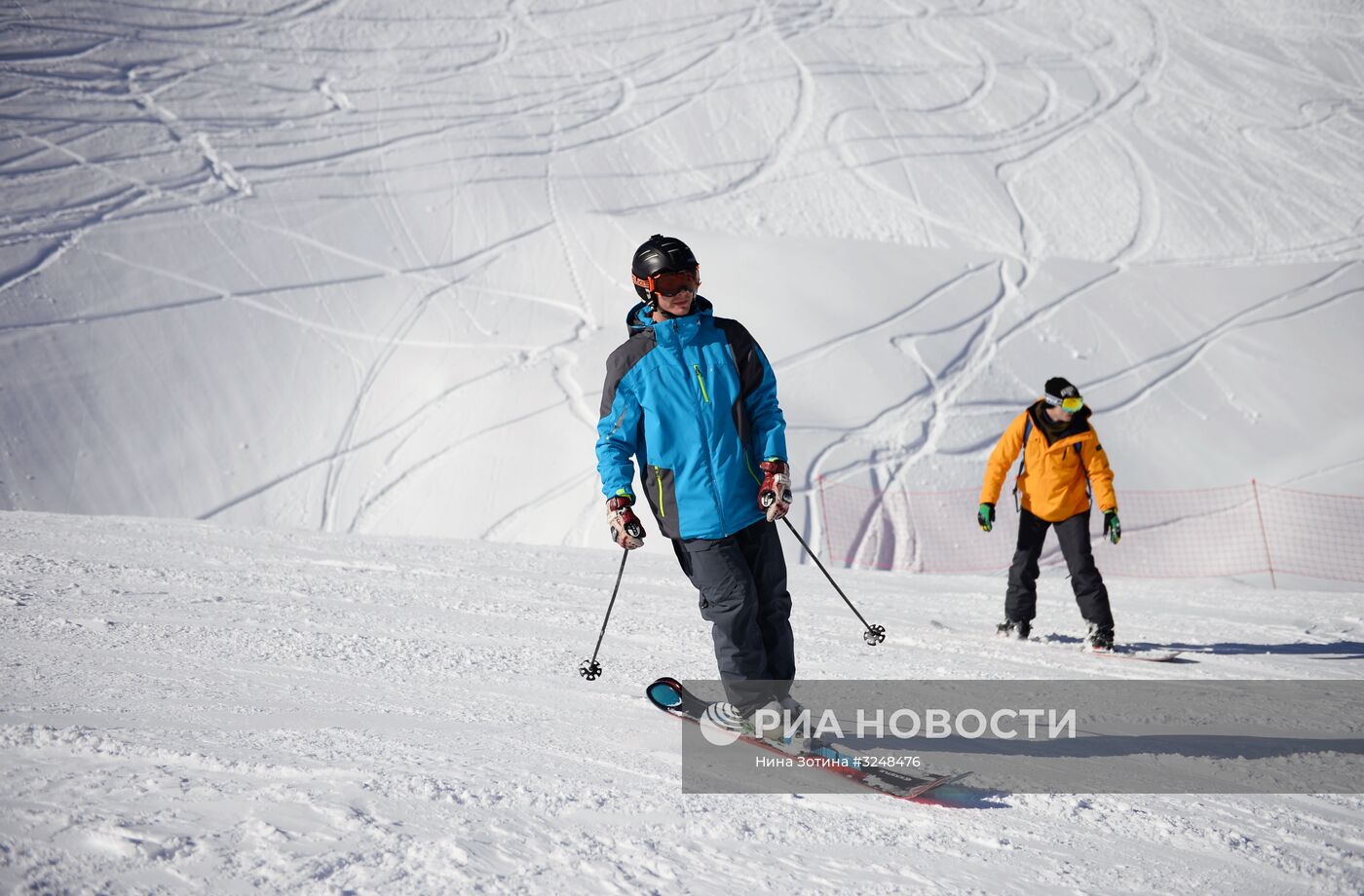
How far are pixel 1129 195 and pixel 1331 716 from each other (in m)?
15.9

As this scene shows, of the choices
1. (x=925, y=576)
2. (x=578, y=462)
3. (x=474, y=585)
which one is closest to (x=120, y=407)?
(x=578, y=462)

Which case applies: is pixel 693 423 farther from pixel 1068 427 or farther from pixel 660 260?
pixel 1068 427

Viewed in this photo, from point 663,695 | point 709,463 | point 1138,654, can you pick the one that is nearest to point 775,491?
point 709,463

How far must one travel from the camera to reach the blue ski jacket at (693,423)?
3197mm

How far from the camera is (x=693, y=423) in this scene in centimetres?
321

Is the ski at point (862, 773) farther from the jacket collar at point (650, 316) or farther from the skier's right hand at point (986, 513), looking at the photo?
the skier's right hand at point (986, 513)

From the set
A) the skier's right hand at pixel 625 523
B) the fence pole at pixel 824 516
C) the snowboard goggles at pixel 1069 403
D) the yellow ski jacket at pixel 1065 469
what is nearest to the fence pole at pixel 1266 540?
the fence pole at pixel 824 516

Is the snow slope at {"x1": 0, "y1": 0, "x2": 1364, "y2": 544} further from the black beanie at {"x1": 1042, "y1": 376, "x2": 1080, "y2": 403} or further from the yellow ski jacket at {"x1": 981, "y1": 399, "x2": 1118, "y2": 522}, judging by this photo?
the black beanie at {"x1": 1042, "y1": 376, "x2": 1080, "y2": 403}

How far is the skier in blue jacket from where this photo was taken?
318cm

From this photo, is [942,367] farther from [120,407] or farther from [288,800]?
[288,800]

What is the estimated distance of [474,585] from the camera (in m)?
6.10

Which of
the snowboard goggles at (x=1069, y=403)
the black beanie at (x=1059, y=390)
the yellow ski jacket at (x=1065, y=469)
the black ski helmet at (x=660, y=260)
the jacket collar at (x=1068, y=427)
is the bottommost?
the yellow ski jacket at (x=1065, y=469)

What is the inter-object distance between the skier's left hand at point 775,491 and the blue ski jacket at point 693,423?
0.18 ft

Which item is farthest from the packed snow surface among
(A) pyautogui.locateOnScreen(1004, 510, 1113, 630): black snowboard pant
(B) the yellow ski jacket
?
(B) the yellow ski jacket
